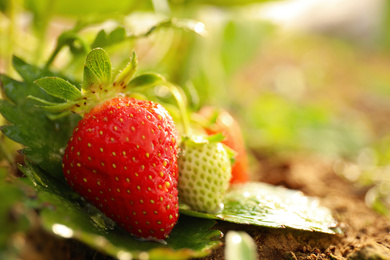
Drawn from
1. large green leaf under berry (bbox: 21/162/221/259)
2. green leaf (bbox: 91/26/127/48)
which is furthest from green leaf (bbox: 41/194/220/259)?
green leaf (bbox: 91/26/127/48)

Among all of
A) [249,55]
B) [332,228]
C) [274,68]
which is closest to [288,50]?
[274,68]

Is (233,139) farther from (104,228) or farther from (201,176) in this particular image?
(104,228)

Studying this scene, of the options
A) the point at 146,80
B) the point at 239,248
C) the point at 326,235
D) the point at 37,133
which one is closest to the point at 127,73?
the point at 146,80

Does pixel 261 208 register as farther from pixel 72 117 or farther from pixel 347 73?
pixel 347 73

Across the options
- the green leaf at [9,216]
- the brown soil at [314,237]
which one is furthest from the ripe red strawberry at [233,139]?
the green leaf at [9,216]

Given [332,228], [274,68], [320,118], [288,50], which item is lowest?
[332,228]

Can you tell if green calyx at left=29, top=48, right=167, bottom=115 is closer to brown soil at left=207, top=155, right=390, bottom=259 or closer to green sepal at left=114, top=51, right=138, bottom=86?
green sepal at left=114, top=51, right=138, bottom=86

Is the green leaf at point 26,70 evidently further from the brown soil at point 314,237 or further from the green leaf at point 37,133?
the brown soil at point 314,237
